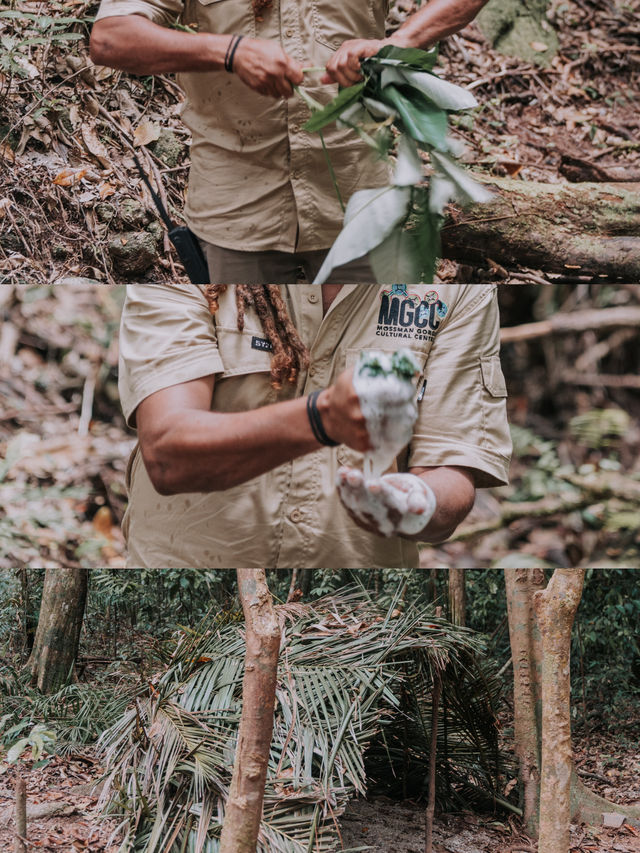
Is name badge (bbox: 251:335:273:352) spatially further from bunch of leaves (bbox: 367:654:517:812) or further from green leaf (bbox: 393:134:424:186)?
bunch of leaves (bbox: 367:654:517:812)

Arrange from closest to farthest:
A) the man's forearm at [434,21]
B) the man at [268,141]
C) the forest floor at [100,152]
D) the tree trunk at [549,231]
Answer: the man's forearm at [434,21]
the man at [268,141]
the tree trunk at [549,231]
the forest floor at [100,152]

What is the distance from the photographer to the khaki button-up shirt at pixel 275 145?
6.55ft

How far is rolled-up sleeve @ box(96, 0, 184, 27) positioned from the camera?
6.06 feet

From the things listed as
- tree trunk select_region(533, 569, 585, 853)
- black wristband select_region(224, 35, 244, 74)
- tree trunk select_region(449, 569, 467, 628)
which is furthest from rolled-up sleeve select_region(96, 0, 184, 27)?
tree trunk select_region(449, 569, 467, 628)

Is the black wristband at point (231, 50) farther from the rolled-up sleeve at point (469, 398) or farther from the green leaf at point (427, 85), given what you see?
the rolled-up sleeve at point (469, 398)

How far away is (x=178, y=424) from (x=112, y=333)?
379mm

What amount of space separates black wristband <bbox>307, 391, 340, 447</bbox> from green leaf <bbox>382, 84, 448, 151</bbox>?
1.95 feet

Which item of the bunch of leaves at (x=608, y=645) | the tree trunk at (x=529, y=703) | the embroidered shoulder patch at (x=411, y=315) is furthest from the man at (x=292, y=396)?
the bunch of leaves at (x=608, y=645)

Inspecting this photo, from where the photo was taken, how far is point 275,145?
6.64ft

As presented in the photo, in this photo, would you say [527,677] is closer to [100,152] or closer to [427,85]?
[100,152]

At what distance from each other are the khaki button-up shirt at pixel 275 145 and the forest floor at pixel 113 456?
51 cm

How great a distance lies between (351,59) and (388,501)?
0.87m

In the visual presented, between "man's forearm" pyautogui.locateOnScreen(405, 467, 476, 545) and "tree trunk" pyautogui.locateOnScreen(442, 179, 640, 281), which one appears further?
"tree trunk" pyautogui.locateOnScreen(442, 179, 640, 281)

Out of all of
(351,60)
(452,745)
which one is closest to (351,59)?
(351,60)
